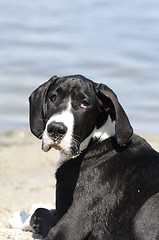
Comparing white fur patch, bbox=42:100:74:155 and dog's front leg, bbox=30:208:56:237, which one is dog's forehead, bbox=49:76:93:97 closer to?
white fur patch, bbox=42:100:74:155

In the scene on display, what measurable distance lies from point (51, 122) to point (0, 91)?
8103 mm

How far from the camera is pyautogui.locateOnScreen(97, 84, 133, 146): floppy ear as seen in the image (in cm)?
631

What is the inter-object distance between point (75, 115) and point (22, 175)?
3814 mm

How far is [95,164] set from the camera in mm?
6531

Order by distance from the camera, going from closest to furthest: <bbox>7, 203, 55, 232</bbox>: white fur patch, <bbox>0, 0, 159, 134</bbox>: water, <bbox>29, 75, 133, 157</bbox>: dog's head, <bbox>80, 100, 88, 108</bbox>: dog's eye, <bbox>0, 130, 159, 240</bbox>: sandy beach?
<bbox>29, 75, 133, 157</bbox>: dog's head < <bbox>80, 100, 88, 108</bbox>: dog's eye < <bbox>7, 203, 55, 232</bbox>: white fur patch < <bbox>0, 130, 159, 240</bbox>: sandy beach < <bbox>0, 0, 159, 134</bbox>: water

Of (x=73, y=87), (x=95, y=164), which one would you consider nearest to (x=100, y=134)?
(x=95, y=164)

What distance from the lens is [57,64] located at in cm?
1591

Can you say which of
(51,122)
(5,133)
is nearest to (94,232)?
(51,122)

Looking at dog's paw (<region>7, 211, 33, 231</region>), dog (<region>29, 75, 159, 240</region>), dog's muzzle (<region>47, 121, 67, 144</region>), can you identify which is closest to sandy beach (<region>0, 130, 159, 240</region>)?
Result: dog's paw (<region>7, 211, 33, 231</region>)

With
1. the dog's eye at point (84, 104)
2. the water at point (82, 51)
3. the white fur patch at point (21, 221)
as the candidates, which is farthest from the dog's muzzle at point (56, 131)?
the water at point (82, 51)

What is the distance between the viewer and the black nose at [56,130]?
233 inches

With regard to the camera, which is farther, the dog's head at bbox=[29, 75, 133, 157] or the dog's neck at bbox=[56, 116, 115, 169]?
the dog's neck at bbox=[56, 116, 115, 169]

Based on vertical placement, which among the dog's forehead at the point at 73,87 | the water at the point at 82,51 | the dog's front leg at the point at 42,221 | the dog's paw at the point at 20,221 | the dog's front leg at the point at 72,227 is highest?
the dog's forehead at the point at 73,87

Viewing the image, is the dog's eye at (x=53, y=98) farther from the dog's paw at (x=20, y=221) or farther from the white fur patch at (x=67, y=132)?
the dog's paw at (x=20, y=221)
